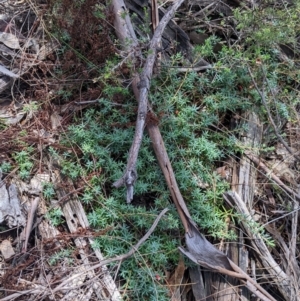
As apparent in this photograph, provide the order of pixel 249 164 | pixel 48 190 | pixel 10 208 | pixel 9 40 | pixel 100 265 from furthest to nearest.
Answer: pixel 9 40 < pixel 249 164 < pixel 48 190 < pixel 10 208 < pixel 100 265

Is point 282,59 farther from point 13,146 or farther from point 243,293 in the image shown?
point 13,146

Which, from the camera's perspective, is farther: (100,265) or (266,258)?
(266,258)

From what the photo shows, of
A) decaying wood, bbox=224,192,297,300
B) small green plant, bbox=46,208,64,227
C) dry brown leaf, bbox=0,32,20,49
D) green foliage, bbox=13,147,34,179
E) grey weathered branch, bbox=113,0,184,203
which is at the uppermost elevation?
dry brown leaf, bbox=0,32,20,49

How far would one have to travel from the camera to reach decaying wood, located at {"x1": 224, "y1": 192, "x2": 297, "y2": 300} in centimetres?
286

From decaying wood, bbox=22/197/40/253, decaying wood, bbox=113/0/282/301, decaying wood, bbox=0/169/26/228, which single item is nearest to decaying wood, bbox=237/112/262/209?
decaying wood, bbox=113/0/282/301

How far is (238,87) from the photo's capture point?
3.46 metres

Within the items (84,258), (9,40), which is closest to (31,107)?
(9,40)

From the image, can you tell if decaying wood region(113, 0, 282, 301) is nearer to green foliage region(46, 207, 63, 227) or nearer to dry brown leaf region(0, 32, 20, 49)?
green foliage region(46, 207, 63, 227)

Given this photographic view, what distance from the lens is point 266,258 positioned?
9.59ft

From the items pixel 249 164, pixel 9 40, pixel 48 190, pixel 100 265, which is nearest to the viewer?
pixel 100 265

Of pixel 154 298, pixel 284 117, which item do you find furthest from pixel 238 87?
pixel 154 298

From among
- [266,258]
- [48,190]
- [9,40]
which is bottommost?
[266,258]

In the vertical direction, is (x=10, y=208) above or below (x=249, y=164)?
above

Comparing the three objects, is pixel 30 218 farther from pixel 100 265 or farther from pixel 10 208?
pixel 100 265
